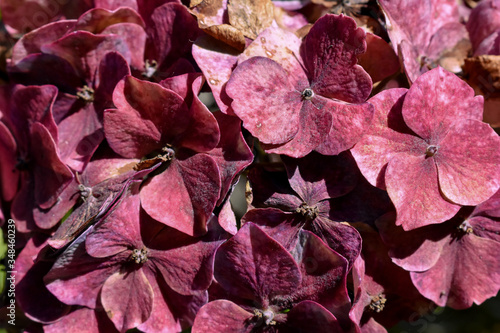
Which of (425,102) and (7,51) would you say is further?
(7,51)

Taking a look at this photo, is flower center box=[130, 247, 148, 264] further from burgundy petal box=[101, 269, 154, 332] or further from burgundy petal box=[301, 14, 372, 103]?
burgundy petal box=[301, 14, 372, 103]

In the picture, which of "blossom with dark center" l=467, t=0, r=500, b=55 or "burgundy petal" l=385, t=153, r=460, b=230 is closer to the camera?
"burgundy petal" l=385, t=153, r=460, b=230

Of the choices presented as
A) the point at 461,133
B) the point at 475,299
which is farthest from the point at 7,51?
the point at 475,299

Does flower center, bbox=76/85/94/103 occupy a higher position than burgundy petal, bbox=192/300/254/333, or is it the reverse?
Answer: flower center, bbox=76/85/94/103

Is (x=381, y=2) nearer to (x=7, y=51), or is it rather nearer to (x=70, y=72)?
(x=70, y=72)

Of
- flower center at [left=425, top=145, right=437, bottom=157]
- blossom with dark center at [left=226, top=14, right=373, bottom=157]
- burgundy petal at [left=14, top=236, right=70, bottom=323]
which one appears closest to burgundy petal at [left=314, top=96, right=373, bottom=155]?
blossom with dark center at [left=226, top=14, right=373, bottom=157]

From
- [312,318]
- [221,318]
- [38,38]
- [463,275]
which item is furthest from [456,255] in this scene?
[38,38]
